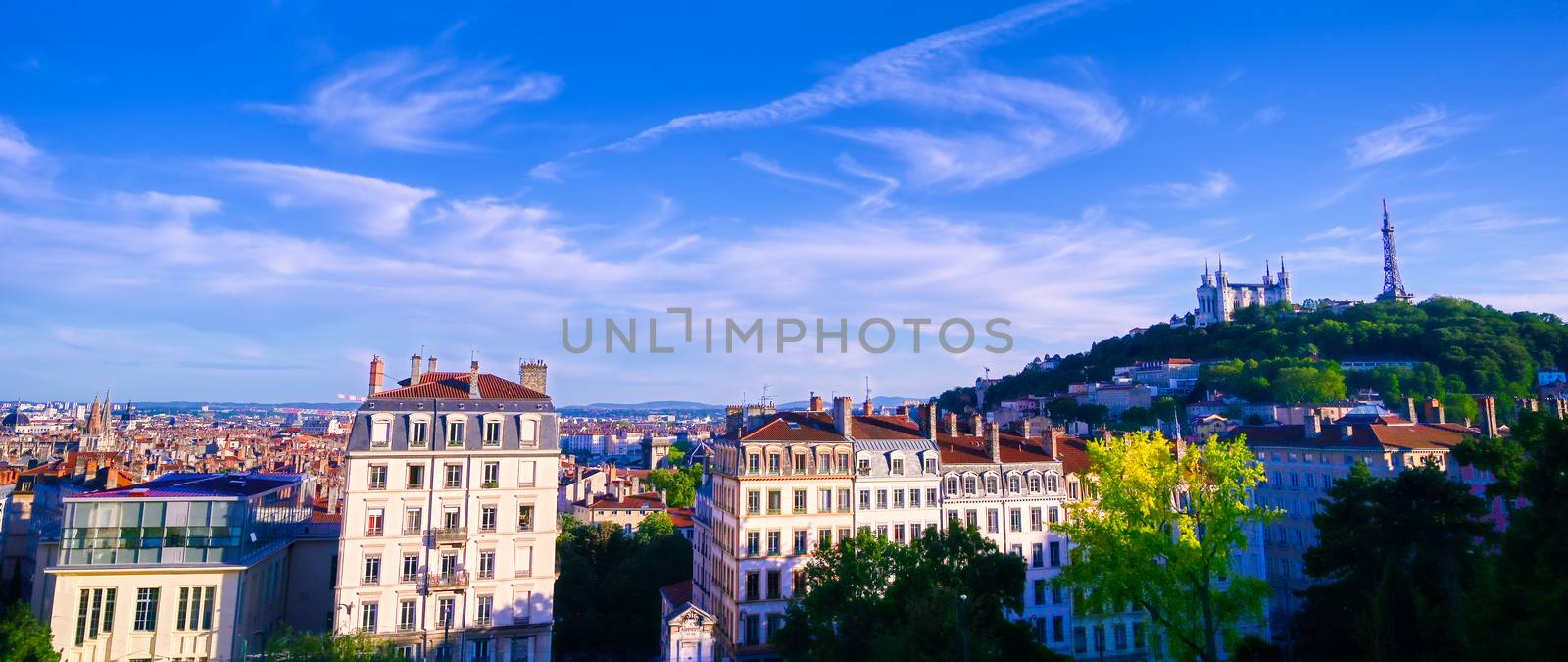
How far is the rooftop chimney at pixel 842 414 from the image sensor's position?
5106cm

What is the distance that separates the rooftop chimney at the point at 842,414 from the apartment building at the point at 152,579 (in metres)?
29.0

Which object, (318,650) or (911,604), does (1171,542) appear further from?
(318,650)

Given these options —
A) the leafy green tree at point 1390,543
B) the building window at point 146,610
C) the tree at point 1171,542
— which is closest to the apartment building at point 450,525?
the building window at point 146,610

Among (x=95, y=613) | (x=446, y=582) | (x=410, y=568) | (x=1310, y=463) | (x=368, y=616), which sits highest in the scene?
(x=1310, y=463)

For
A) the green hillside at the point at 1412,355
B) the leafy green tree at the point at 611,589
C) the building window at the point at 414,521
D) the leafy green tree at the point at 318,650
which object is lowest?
the leafy green tree at the point at 611,589

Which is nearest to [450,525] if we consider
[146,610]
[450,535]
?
[450,535]

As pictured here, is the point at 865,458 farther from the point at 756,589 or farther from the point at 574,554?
the point at 574,554

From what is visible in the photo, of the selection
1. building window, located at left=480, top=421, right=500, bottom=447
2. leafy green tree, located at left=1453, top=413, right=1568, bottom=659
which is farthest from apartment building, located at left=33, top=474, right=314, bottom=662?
leafy green tree, located at left=1453, top=413, right=1568, bottom=659

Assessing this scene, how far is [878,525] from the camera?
167 feet

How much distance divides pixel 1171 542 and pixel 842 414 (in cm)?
1984

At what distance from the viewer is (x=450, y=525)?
40.6 meters

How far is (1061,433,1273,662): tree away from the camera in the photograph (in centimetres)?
3650

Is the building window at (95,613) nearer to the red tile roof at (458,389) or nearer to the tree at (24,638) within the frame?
the tree at (24,638)

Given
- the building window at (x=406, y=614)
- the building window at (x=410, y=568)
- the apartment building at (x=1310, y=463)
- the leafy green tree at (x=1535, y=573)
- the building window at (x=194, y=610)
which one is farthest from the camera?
the apartment building at (x=1310, y=463)
